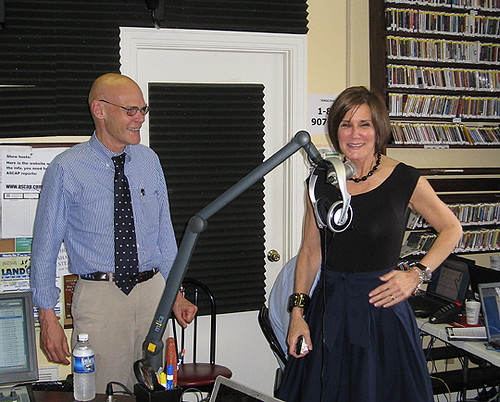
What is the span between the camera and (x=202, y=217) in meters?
1.36

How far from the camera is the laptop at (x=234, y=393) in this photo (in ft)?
4.98

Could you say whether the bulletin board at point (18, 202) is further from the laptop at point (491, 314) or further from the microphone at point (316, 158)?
the laptop at point (491, 314)

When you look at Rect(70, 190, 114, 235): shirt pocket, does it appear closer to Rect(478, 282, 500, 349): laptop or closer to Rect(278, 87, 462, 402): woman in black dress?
Rect(278, 87, 462, 402): woman in black dress

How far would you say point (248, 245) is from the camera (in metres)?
3.76

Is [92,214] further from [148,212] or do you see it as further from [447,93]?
[447,93]

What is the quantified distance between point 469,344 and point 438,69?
2.01 m

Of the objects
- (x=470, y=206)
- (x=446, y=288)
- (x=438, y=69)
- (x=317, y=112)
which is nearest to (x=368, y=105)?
(x=317, y=112)

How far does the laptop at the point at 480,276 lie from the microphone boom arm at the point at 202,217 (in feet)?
7.47

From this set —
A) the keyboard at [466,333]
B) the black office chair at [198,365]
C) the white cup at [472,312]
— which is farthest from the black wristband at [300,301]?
the white cup at [472,312]

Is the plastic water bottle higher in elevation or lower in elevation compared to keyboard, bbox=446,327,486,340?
higher

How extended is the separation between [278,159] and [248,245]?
96.6 inches

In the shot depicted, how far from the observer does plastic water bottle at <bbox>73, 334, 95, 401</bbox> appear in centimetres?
183

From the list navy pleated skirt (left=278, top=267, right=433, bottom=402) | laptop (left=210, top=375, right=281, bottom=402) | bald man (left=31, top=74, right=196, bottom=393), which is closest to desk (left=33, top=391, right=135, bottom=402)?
laptop (left=210, top=375, right=281, bottom=402)

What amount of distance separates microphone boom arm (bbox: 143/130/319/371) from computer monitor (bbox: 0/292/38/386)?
0.67 metres
